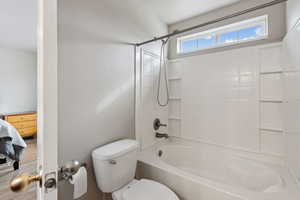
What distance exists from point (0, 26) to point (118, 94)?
2.91 m

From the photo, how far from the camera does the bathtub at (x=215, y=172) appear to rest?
1271 mm

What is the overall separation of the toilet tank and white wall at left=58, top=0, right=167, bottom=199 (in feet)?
0.55

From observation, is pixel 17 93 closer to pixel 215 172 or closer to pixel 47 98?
pixel 47 98

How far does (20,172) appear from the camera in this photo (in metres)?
2.46

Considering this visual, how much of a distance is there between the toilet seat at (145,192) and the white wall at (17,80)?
471 cm

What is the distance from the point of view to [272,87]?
1837mm

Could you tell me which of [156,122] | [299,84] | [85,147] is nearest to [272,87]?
[299,84]

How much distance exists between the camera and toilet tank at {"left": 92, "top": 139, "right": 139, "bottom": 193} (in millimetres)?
1303

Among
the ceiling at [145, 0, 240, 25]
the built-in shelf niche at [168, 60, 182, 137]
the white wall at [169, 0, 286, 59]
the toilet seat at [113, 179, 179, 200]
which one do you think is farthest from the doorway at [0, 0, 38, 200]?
the white wall at [169, 0, 286, 59]

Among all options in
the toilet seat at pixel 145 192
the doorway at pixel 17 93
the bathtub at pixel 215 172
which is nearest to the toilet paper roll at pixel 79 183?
the toilet seat at pixel 145 192

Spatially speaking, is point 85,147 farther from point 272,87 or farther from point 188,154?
point 272,87

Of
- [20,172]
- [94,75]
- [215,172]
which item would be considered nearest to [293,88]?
[215,172]

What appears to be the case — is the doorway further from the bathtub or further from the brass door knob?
the brass door knob

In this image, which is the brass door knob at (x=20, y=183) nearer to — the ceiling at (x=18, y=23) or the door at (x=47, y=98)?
the door at (x=47, y=98)
